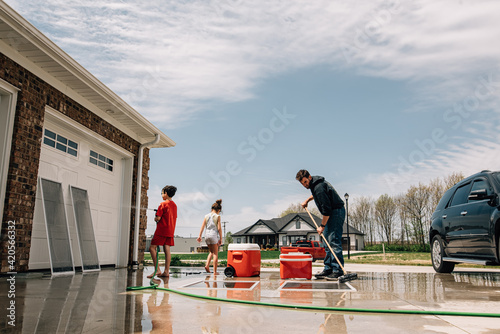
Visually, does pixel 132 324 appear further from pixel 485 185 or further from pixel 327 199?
pixel 485 185

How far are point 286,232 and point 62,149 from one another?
51.3 metres

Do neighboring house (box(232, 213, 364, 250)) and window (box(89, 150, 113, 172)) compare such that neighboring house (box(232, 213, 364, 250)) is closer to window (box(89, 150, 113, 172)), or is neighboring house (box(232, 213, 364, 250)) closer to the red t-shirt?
window (box(89, 150, 113, 172))

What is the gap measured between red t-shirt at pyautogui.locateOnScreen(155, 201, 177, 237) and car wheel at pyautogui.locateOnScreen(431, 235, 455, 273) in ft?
19.4

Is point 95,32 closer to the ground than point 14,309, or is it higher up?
higher up

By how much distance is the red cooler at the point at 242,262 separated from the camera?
7.41m

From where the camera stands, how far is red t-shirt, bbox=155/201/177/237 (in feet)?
23.9

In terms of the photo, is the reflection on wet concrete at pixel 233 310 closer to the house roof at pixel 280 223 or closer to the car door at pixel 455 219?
the car door at pixel 455 219

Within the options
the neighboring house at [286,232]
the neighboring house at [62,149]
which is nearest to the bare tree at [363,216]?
the neighboring house at [286,232]

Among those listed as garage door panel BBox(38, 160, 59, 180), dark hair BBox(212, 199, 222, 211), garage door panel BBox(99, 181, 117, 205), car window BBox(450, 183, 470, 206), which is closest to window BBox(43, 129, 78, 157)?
garage door panel BBox(38, 160, 59, 180)

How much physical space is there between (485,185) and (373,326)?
17.8ft

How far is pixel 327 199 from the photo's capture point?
6.78m

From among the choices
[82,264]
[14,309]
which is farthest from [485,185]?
[82,264]

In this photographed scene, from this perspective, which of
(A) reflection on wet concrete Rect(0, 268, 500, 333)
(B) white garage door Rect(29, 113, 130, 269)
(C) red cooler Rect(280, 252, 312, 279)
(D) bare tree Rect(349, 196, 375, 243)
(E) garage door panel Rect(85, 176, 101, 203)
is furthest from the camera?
(D) bare tree Rect(349, 196, 375, 243)

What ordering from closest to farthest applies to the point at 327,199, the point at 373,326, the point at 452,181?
the point at 373,326 < the point at 327,199 < the point at 452,181
